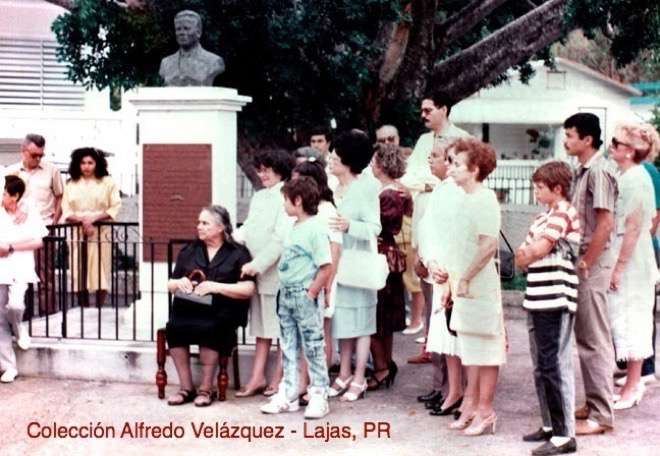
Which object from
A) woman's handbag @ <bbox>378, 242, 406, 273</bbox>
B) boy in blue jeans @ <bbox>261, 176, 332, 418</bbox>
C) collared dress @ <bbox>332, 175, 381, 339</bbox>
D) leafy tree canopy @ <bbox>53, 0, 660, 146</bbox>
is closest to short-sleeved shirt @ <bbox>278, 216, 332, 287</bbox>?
boy in blue jeans @ <bbox>261, 176, 332, 418</bbox>

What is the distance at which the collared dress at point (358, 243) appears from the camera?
9.97 metres

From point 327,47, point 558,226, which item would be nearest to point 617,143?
point 558,226

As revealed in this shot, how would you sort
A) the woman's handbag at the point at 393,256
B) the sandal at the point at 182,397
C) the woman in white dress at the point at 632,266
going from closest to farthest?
the woman in white dress at the point at 632,266 < the sandal at the point at 182,397 < the woman's handbag at the point at 393,256

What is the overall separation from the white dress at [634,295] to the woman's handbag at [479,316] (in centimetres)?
145

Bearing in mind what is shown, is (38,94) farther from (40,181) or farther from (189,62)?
(189,62)

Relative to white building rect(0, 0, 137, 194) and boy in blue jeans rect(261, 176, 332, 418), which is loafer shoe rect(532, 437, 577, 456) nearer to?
boy in blue jeans rect(261, 176, 332, 418)

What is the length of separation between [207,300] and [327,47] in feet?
22.1

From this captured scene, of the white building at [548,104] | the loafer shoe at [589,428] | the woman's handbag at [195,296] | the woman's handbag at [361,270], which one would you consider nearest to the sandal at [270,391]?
the woman's handbag at [195,296]

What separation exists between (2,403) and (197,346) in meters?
1.56

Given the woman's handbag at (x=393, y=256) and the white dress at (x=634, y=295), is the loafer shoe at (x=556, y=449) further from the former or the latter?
the woman's handbag at (x=393, y=256)

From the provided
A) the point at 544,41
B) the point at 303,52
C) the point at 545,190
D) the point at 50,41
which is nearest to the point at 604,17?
the point at 544,41

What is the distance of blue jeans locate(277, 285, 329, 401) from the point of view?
9508 mm

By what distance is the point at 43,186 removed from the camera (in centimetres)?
1302

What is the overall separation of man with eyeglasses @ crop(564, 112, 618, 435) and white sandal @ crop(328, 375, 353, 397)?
6.47 feet
